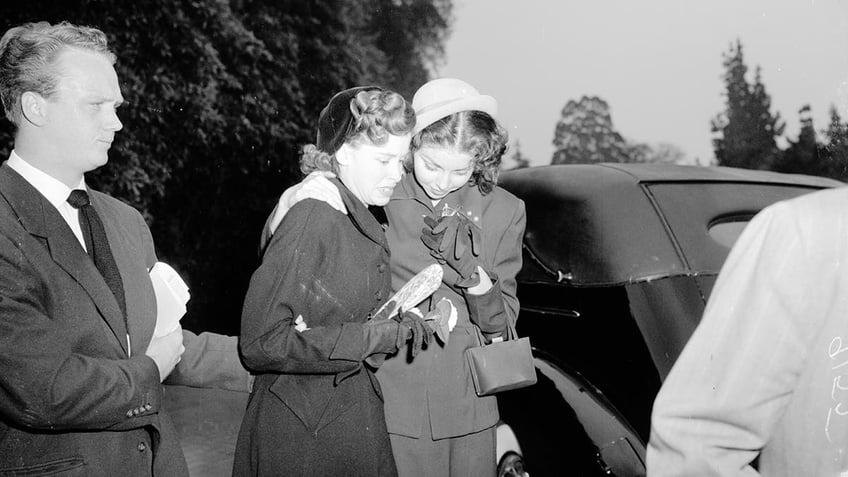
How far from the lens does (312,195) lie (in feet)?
6.47

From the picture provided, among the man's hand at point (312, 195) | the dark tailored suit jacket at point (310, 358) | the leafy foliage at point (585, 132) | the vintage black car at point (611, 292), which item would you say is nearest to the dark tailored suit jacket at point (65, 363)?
the dark tailored suit jacket at point (310, 358)

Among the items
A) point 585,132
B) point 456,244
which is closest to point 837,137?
point 456,244

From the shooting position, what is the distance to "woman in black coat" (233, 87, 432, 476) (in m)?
1.80

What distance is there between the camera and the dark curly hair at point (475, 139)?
2369mm

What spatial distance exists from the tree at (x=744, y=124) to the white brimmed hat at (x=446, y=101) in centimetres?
1455

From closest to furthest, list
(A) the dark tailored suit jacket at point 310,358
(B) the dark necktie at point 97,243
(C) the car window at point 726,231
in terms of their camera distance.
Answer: (B) the dark necktie at point 97,243 → (A) the dark tailored suit jacket at point 310,358 → (C) the car window at point 726,231

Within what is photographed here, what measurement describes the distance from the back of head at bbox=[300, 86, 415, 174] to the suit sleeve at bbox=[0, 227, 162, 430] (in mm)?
914

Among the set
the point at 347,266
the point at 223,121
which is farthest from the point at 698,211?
the point at 223,121

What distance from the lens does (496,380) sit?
2254 mm

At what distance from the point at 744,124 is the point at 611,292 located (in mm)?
15875

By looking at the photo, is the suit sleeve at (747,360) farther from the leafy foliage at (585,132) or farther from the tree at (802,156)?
the tree at (802,156)

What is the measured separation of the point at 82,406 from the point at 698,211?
7.45 feet

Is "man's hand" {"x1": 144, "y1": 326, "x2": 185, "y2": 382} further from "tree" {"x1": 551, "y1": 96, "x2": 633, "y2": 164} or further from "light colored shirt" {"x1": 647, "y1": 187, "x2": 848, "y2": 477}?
"tree" {"x1": 551, "y1": 96, "x2": 633, "y2": 164}

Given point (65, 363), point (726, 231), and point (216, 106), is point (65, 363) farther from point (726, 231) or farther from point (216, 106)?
point (216, 106)
